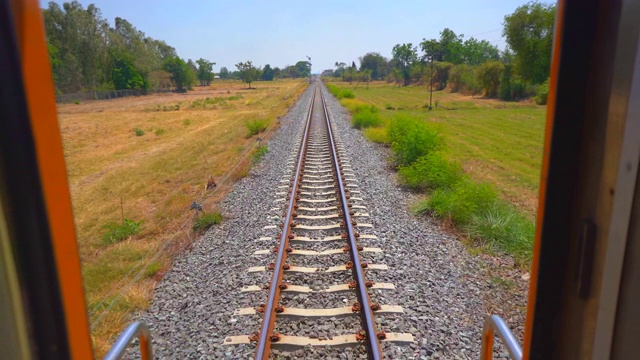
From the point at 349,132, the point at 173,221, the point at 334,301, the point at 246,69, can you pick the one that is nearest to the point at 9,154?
the point at 334,301

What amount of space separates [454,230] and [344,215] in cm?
172

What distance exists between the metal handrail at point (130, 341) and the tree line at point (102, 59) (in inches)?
2225

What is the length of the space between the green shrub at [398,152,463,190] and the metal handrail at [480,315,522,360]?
715 centimetres

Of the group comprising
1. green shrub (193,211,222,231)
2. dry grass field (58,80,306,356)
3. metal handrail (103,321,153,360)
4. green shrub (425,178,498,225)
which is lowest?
dry grass field (58,80,306,356)

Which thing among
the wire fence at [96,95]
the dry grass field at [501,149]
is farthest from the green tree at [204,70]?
the dry grass field at [501,149]

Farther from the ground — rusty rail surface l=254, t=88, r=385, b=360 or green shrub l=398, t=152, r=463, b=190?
green shrub l=398, t=152, r=463, b=190

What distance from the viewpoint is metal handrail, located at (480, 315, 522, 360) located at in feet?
5.68

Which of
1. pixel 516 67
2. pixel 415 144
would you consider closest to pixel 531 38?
pixel 516 67

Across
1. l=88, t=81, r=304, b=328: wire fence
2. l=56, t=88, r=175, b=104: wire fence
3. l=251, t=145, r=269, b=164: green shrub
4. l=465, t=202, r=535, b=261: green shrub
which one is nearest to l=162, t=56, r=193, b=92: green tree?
l=56, t=88, r=175, b=104: wire fence

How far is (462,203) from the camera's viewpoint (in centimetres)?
741

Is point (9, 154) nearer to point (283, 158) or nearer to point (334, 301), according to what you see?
point (334, 301)

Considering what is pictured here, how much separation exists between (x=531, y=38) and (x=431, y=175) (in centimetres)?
3427

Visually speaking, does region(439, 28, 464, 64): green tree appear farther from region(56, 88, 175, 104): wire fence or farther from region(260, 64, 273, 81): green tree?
region(260, 64, 273, 81): green tree

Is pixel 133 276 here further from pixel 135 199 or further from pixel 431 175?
pixel 135 199
